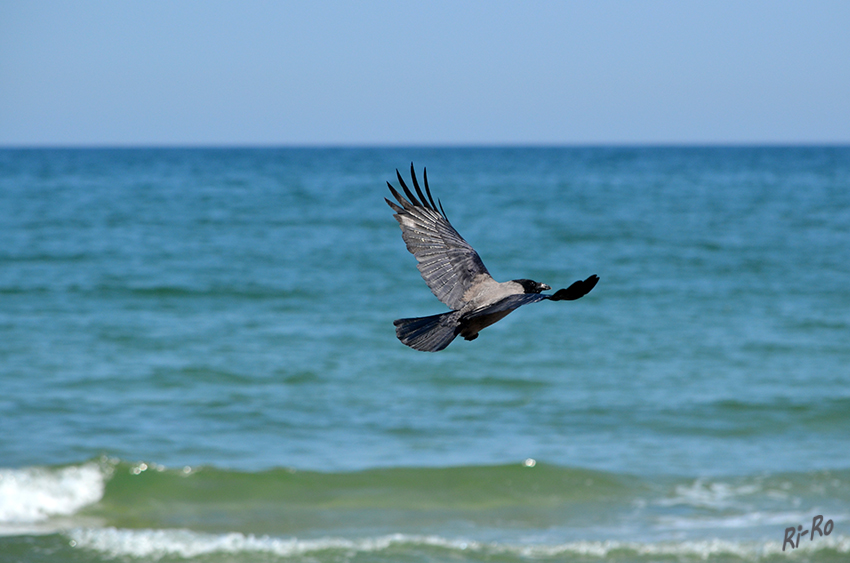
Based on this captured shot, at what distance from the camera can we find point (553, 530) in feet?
31.4

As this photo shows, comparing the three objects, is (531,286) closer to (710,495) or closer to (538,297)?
(538,297)

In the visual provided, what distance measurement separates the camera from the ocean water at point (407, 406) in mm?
9508

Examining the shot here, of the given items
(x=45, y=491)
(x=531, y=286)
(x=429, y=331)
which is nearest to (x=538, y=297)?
(x=429, y=331)

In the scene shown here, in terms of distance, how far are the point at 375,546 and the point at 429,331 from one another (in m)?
4.80

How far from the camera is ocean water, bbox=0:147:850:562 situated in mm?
9508

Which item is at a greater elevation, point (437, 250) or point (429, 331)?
point (437, 250)

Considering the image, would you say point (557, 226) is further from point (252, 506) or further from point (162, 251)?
point (252, 506)

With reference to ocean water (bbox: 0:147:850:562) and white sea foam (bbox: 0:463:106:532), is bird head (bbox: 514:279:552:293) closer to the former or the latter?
ocean water (bbox: 0:147:850:562)

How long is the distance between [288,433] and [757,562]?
5933 mm

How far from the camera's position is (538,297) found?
4148 mm

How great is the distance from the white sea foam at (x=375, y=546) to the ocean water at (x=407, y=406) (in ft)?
0.09

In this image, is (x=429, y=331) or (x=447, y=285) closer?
(x=429, y=331)
